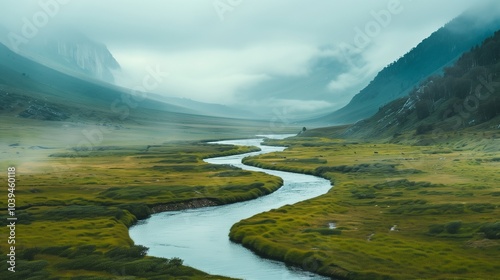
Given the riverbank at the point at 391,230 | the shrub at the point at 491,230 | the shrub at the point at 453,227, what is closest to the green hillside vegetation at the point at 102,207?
the riverbank at the point at 391,230

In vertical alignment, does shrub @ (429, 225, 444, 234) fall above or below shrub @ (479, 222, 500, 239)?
below

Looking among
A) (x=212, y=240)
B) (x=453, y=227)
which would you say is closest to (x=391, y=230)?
(x=453, y=227)

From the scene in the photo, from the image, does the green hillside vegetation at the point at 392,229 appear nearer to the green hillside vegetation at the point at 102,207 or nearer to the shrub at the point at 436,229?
the shrub at the point at 436,229

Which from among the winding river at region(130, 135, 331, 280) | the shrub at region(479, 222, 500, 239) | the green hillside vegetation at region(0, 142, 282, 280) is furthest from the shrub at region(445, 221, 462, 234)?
→ the green hillside vegetation at region(0, 142, 282, 280)

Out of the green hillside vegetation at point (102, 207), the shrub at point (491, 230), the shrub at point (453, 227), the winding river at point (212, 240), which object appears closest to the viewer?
the green hillside vegetation at point (102, 207)

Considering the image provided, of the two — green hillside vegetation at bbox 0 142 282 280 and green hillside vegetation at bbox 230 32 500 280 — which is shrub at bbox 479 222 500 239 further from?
green hillside vegetation at bbox 0 142 282 280

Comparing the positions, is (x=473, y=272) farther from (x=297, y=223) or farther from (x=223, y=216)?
(x=223, y=216)

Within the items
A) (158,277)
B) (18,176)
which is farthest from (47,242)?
(18,176)
